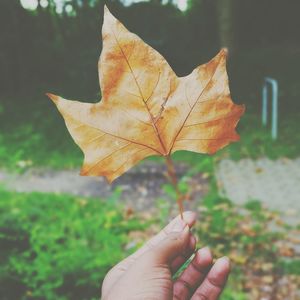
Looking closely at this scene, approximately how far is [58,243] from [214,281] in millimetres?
2566

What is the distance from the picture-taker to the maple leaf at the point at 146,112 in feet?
3.04

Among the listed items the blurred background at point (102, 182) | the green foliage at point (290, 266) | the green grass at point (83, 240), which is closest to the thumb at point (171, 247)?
the blurred background at point (102, 182)

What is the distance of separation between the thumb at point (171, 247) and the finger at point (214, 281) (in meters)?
0.18

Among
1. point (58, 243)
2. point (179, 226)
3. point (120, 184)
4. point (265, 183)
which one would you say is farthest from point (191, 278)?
point (120, 184)

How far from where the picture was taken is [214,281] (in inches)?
51.4

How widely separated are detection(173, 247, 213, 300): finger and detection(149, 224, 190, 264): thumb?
0.10 metres

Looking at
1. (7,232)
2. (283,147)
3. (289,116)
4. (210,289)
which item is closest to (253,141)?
(283,147)

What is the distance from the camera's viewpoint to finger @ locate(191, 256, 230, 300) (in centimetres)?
127

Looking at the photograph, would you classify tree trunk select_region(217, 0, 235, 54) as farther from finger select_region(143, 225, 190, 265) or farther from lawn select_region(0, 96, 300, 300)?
finger select_region(143, 225, 190, 265)

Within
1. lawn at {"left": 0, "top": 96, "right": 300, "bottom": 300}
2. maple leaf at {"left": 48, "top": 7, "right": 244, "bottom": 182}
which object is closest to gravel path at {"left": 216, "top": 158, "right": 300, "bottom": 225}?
lawn at {"left": 0, "top": 96, "right": 300, "bottom": 300}

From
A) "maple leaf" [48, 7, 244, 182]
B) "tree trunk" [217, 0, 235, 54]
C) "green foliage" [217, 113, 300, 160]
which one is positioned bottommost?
"green foliage" [217, 113, 300, 160]

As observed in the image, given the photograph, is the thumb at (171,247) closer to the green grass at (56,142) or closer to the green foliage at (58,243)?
the green foliage at (58,243)

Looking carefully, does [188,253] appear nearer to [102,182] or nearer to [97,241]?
[97,241]

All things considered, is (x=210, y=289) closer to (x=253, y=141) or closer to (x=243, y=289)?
(x=243, y=289)
